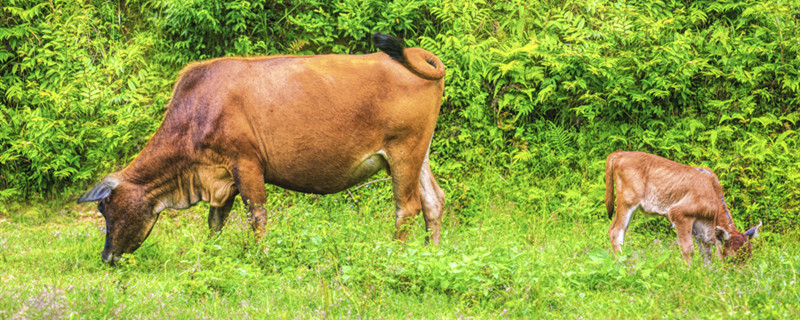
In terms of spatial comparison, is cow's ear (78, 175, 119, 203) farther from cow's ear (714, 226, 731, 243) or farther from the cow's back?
cow's ear (714, 226, 731, 243)

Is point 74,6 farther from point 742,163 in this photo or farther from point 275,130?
point 742,163

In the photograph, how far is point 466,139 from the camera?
9273mm

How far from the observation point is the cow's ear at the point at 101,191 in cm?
705

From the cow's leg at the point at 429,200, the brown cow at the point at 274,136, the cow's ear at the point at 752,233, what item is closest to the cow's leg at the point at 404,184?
the brown cow at the point at 274,136

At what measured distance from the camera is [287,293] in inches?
220

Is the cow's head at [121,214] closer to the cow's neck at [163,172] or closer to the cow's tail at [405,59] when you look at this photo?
the cow's neck at [163,172]

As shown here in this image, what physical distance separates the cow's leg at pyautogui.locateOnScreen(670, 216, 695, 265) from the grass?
103 millimetres

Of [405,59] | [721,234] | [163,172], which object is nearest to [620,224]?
[721,234]

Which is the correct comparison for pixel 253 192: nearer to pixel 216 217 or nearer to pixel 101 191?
pixel 216 217

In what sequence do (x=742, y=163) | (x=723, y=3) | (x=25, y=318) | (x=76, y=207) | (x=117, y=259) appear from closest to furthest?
(x=25, y=318) < (x=117, y=259) < (x=742, y=163) < (x=723, y=3) < (x=76, y=207)

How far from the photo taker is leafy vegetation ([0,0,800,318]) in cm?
578

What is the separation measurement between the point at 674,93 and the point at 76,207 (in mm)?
7682

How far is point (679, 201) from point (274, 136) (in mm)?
3809

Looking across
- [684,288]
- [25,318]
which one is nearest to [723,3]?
[684,288]
